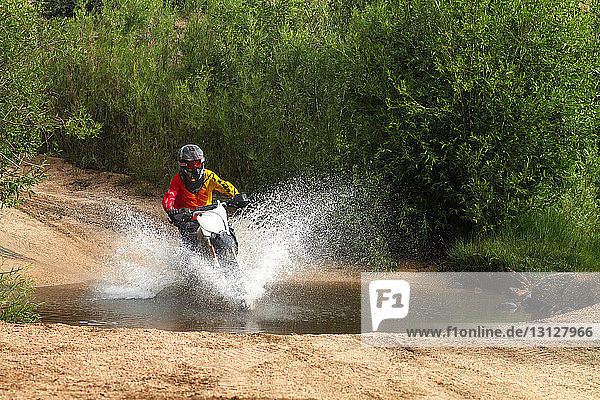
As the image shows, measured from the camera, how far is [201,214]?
25.9 feet

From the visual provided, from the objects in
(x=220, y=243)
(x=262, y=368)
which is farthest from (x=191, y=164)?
(x=262, y=368)

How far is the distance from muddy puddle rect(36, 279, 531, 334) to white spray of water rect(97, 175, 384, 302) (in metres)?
0.43

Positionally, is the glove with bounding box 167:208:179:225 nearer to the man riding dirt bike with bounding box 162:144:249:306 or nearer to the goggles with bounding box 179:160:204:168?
the man riding dirt bike with bounding box 162:144:249:306

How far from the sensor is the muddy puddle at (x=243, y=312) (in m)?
6.87

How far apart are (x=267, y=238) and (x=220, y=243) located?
13.3 feet

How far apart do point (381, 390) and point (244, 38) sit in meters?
14.9

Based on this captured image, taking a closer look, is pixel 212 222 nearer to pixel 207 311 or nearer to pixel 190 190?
pixel 190 190

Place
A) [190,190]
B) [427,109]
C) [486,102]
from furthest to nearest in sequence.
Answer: [427,109]
[486,102]
[190,190]

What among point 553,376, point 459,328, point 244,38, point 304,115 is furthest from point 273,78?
point 553,376

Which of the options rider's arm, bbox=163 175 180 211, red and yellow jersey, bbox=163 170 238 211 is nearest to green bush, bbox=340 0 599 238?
red and yellow jersey, bbox=163 170 238 211

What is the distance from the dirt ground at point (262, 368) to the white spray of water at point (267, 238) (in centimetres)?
328

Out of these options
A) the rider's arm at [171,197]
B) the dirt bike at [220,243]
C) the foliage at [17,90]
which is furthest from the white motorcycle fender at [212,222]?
the foliage at [17,90]

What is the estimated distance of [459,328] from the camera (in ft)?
21.8

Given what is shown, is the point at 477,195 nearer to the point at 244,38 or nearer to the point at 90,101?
the point at 244,38
